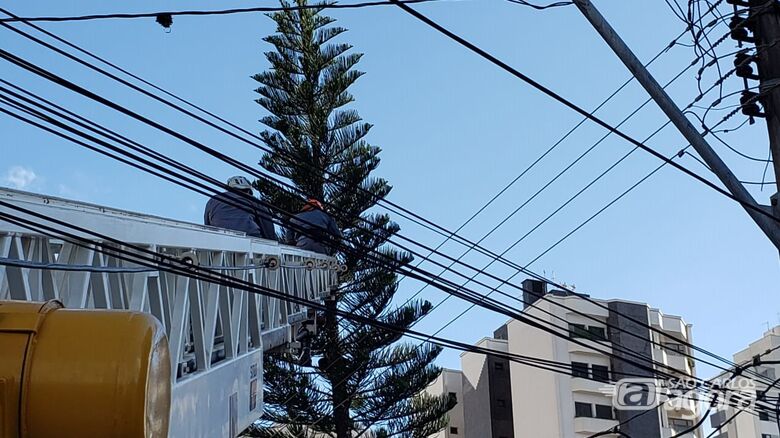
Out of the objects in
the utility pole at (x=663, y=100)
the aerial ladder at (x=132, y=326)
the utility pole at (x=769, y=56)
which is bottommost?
the aerial ladder at (x=132, y=326)

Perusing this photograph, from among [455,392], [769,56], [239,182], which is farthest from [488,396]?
[769,56]

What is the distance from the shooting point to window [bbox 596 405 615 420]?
104 feet

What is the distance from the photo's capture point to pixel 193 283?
5270mm

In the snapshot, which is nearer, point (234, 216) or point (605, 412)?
point (234, 216)

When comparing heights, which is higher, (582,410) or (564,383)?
(564,383)

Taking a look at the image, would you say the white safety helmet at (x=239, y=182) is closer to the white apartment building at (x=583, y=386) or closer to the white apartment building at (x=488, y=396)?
the white apartment building at (x=583, y=386)

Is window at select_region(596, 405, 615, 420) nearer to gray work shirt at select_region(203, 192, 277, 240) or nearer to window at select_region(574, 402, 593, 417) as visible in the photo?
window at select_region(574, 402, 593, 417)

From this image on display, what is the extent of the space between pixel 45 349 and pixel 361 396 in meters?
→ 15.0

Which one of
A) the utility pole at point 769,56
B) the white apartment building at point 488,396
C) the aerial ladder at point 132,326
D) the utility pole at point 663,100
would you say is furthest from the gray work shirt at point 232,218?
the white apartment building at point 488,396

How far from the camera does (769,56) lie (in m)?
6.18

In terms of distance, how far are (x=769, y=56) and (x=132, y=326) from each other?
4837mm

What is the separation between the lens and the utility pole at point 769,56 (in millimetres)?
5996

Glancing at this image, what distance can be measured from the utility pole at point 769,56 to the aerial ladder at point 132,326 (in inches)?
127

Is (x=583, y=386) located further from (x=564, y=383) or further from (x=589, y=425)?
(x=589, y=425)
